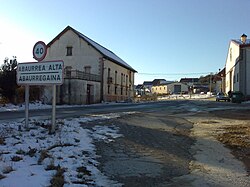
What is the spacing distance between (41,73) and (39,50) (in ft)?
2.35

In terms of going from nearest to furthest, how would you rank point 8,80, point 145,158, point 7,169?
point 7,169, point 145,158, point 8,80

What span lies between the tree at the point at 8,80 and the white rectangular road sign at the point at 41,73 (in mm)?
21502

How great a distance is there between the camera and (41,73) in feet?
31.4

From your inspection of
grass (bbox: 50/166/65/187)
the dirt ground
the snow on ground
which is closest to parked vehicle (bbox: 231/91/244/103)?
the dirt ground

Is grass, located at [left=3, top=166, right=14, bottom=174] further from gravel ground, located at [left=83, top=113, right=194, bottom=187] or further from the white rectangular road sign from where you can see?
the white rectangular road sign

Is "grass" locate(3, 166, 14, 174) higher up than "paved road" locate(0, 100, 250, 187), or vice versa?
"grass" locate(3, 166, 14, 174)

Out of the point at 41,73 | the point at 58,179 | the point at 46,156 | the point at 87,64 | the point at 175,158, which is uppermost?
the point at 87,64

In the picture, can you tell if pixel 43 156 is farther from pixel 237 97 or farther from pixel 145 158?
pixel 237 97

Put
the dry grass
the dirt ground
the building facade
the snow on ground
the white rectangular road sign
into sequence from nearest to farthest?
the snow on ground
the dirt ground
the white rectangular road sign
the dry grass
the building facade

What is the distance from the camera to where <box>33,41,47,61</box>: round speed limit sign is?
955 centimetres

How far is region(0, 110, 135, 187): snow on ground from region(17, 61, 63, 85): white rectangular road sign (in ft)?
4.85

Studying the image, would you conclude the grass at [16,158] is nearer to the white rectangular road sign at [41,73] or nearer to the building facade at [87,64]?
the white rectangular road sign at [41,73]

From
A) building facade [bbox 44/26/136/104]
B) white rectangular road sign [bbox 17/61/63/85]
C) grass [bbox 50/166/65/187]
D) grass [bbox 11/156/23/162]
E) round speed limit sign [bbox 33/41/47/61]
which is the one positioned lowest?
grass [bbox 50/166/65/187]

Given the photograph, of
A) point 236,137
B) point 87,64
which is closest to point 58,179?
point 236,137
